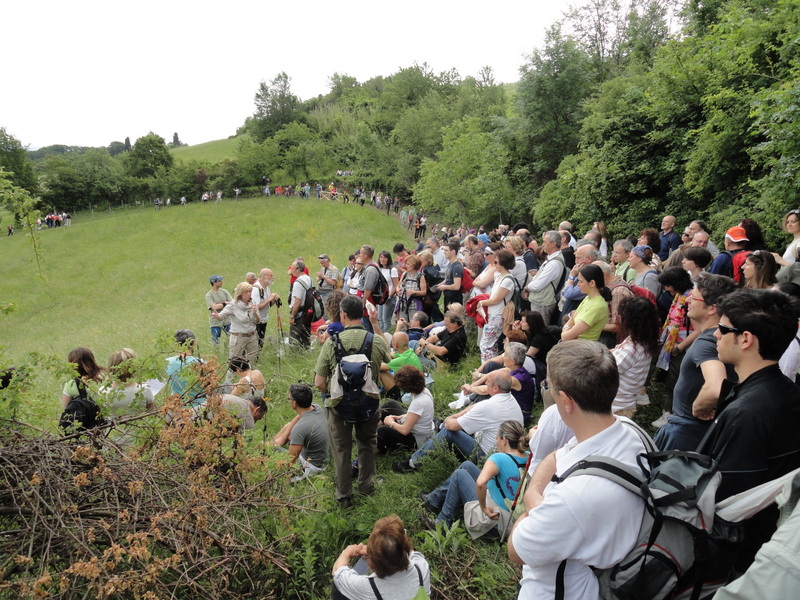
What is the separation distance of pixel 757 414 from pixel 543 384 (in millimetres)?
3673

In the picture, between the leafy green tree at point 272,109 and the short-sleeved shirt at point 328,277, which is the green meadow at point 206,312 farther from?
the leafy green tree at point 272,109

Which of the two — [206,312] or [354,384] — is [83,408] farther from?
[206,312]

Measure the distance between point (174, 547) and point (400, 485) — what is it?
8.97ft

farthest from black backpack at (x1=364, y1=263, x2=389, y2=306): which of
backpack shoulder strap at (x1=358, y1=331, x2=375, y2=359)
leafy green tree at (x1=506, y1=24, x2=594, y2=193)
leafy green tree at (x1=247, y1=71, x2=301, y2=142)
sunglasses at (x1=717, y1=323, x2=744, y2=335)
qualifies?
leafy green tree at (x1=247, y1=71, x2=301, y2=142)

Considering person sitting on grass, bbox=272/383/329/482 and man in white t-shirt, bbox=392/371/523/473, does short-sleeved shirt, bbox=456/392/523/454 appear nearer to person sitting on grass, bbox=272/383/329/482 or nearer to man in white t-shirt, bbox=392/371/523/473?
man in white t-shirt, bbox=392/371/523/473

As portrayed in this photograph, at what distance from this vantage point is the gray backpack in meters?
1.85

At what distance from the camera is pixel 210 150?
8912cm

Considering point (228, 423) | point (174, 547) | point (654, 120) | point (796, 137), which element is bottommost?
point (174, 547)

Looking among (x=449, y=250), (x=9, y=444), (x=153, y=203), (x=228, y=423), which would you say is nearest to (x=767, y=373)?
(x=228, y=423)

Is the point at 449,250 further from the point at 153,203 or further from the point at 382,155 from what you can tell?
the point at 153,203

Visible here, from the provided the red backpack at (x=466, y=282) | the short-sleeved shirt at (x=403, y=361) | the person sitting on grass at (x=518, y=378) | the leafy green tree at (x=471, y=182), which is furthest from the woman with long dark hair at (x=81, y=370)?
the leafy green tree at (x=471, y=182)

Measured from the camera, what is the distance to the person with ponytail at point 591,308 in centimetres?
520

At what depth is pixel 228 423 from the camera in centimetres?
347

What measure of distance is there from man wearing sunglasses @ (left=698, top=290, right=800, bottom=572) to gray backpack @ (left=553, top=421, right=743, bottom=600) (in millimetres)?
376
